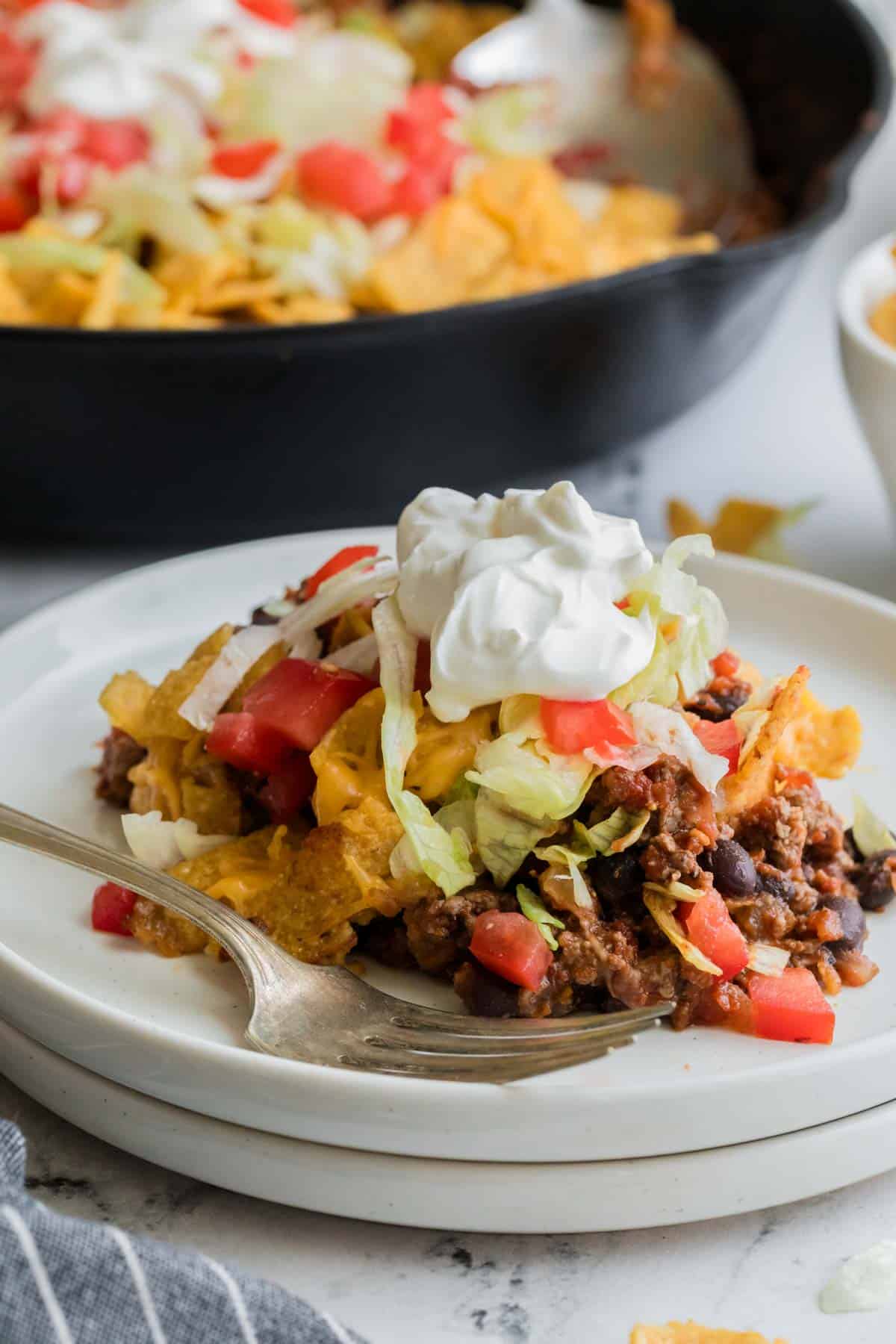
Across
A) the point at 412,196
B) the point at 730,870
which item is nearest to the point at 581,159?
the point at 412,196

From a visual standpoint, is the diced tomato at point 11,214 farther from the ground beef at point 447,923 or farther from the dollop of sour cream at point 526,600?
the ground beef at point 447,923

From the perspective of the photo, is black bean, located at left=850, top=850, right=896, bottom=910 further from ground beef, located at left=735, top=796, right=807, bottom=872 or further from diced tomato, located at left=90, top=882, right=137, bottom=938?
diced tomato, located at left=90, top=882, right=137, bottom=938

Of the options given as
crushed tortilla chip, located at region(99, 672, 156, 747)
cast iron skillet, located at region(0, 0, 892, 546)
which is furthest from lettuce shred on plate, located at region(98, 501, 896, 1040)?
cast iron skillet, located at region(0, 0, 892, 546)

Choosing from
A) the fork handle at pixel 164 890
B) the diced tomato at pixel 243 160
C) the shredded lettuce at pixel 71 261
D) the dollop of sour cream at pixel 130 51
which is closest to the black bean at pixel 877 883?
the fork handle at pixel 164 890

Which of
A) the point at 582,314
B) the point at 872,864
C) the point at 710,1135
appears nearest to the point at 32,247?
the point at 582,314

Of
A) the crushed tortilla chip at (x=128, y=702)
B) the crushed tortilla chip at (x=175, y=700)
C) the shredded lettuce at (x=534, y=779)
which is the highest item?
the shredded lettuce at (x=534, y=779)

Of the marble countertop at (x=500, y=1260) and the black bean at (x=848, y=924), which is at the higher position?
the black bean at (x=848, y=924)

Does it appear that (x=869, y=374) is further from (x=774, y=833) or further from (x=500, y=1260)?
(x=500, y=1260)
